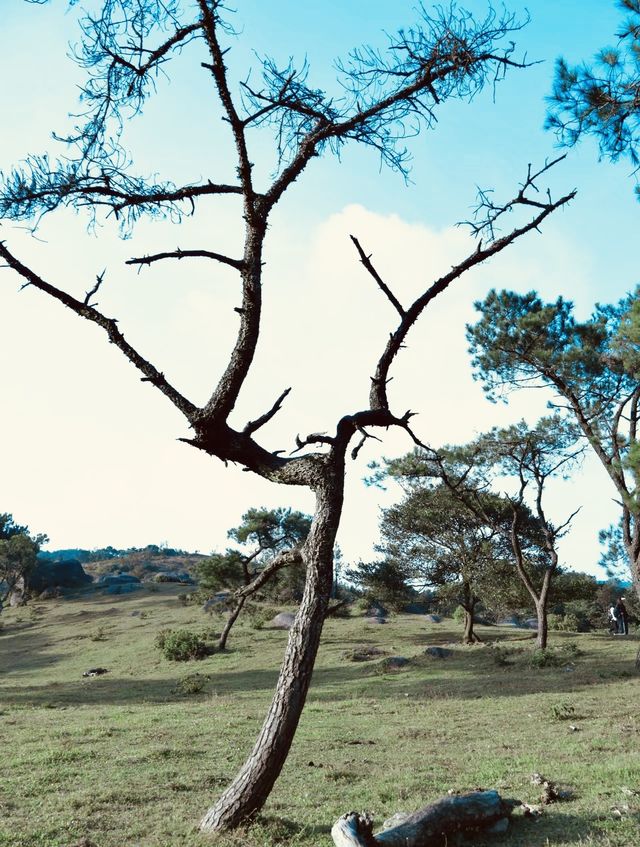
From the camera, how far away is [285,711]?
6.42 m

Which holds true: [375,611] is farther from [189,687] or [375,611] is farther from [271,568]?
[271,568]

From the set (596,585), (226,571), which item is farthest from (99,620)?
(596,585)

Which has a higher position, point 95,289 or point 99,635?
point 95,289

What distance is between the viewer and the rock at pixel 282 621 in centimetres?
3588

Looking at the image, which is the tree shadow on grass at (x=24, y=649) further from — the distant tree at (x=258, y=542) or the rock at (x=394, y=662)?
the rock at (x=394, y=662)

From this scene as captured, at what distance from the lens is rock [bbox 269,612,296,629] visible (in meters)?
35.9

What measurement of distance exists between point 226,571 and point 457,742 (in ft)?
83.3

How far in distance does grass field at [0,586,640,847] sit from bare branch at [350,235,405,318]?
5281 mm

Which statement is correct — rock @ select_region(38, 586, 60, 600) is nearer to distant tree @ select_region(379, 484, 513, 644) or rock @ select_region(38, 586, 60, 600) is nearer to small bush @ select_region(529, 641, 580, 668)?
distant tree @ select_region(379, 484, 513, 644)

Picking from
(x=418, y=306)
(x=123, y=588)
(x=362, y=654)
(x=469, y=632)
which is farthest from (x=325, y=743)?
(x=123, y=588)

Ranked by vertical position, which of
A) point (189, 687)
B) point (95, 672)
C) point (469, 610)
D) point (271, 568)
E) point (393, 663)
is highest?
point (271, 568)

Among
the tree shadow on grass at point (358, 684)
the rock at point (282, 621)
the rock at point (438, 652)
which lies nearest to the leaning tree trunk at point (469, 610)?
the rock at point (438, 652)

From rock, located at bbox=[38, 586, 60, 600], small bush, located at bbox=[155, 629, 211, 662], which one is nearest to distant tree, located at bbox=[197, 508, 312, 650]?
small bush, located at bbox=[155, 629, 211, 662]

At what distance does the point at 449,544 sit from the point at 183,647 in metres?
13.4
